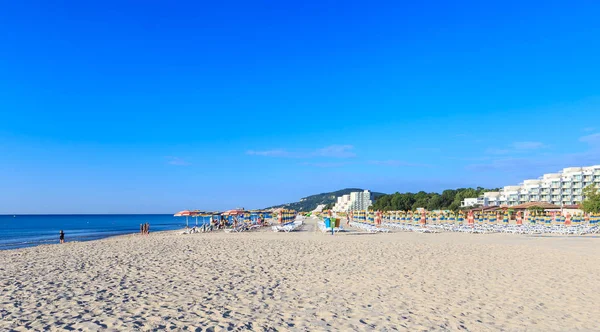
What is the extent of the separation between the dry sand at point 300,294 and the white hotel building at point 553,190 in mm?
87471

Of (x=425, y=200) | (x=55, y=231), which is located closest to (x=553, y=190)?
(x=425, y=200)

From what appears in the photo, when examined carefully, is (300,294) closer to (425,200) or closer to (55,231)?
(55,231)

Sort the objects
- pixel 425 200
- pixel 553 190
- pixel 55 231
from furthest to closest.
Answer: pixel 425 200
pixel 553 190
pixel 55 231

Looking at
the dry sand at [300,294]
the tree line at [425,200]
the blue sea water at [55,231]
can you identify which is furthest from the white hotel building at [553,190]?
the dry sand at [300,294]

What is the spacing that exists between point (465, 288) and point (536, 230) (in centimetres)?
2196

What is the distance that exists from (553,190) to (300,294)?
10441 centimetres

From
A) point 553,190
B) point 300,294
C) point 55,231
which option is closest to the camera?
point 300,294

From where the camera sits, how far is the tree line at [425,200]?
92137mm

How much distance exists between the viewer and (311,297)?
22.4 feet

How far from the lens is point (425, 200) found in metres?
95.6

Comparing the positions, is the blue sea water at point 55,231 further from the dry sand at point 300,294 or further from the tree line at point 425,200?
the tree line at point 425,200

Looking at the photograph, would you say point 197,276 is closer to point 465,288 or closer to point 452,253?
point 465,288

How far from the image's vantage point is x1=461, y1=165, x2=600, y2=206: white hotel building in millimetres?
87812

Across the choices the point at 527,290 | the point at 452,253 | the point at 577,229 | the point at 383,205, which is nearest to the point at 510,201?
the point at 383,205
